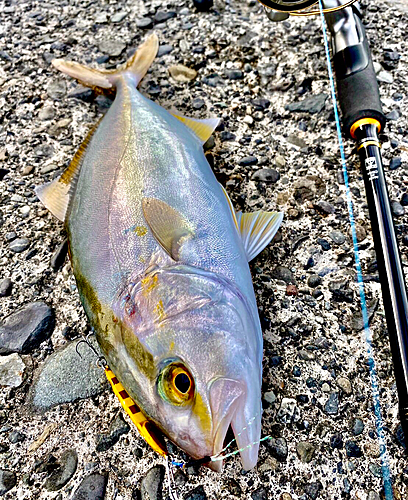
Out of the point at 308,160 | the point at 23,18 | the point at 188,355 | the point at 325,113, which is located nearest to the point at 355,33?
the point at 325,113

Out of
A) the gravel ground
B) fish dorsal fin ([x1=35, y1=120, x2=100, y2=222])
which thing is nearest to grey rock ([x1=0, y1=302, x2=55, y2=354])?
the gravel ground

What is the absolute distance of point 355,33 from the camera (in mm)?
2621

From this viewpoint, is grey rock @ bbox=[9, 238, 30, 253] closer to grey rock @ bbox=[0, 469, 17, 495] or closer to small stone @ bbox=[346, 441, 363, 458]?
grey rock @ bbox=[0, 469, 17, 495]

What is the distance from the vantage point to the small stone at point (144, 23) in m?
3.52

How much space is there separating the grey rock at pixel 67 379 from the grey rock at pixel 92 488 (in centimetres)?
36

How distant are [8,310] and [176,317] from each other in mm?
1180

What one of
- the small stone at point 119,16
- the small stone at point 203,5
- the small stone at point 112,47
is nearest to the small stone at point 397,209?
the small stone at point 203,5

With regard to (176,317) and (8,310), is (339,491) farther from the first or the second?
(8,310)

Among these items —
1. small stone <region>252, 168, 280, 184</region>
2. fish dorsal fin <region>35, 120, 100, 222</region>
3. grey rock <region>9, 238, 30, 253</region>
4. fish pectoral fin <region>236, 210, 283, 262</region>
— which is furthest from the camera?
small stone <region>252, 168, 280, 184</region>

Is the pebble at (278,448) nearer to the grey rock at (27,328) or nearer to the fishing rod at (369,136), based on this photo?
the fishing rod at (369,136)

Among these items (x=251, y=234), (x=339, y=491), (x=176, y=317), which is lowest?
(x=339, y=491)

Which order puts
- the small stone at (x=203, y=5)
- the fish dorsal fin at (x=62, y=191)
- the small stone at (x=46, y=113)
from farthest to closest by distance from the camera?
1. the small stone at (x=203, y=5)
2. the small stone at (x=46, y=113)
3. the fish dorsal fin at (x=62, y=191)

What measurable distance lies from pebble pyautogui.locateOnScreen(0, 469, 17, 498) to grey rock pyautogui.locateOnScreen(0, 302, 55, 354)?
0.56 metres

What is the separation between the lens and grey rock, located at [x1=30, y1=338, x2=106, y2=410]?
6.66 ft
